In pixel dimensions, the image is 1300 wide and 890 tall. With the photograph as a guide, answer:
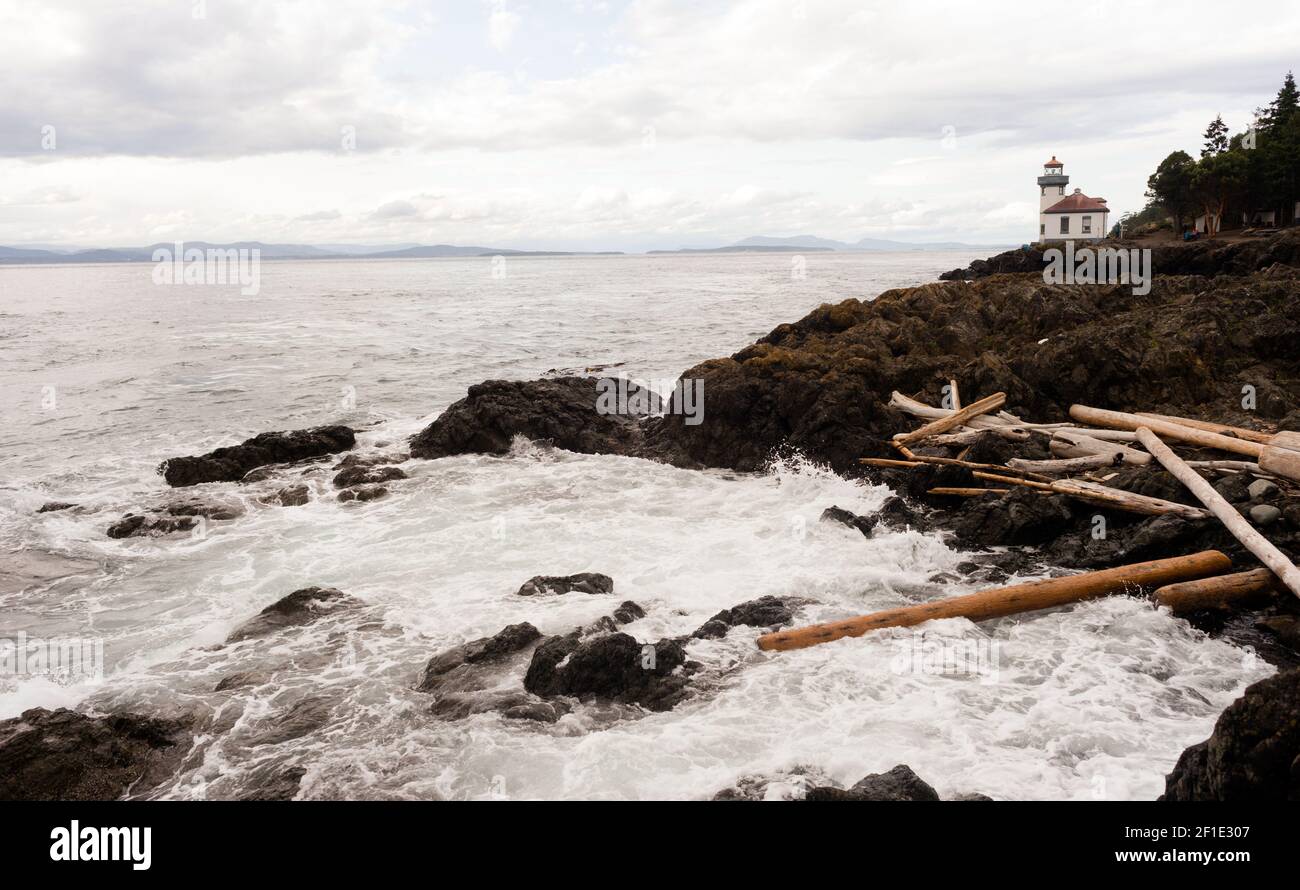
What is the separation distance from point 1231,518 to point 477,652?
986 cm

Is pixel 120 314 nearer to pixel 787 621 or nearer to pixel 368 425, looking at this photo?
pixel 368 425

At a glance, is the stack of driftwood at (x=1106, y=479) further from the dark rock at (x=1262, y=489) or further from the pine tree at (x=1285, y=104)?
the pine tree at (x=1285, y=104)

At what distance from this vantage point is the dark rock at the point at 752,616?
32.2 feet

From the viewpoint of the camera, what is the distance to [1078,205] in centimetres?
6900

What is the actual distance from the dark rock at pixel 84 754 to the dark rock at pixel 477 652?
2460 millimetres

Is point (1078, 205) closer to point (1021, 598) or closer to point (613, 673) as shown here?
point (1021, 598)

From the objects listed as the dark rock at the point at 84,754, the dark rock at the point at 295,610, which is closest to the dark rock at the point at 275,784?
the dark rock at the point at 84,754

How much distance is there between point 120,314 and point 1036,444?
253 ft

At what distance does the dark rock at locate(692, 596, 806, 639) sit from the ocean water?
251mm

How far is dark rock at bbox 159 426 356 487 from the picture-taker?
58.5ft

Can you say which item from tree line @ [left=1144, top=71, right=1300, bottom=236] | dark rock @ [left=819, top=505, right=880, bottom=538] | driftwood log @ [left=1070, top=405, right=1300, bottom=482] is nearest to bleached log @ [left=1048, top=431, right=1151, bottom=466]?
driftwood log @ [left=1070, top=405, right=1300, bottom=482]

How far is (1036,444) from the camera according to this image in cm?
1455
